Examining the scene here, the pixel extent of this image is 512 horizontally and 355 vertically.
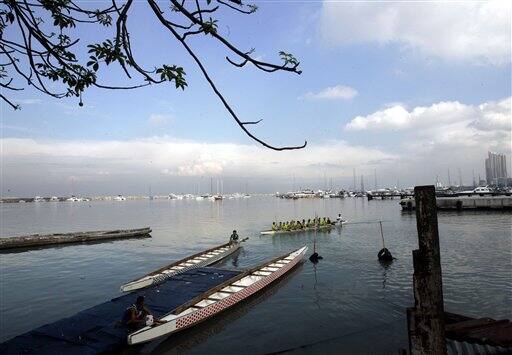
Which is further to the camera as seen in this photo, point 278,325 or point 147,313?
point 278,325

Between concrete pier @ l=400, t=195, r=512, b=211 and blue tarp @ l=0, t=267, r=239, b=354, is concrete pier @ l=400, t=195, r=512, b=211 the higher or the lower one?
the higher one

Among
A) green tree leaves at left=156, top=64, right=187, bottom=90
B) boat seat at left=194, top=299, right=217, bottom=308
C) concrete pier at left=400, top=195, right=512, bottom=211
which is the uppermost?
green tree leaves at left=156, top=64, right=187, bottom=90

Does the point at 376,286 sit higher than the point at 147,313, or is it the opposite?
the point at 147,313

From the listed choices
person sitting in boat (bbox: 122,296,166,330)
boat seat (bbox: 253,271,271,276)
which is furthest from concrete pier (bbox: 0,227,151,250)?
person sitting in boat (bbox: 122,296,166,330)

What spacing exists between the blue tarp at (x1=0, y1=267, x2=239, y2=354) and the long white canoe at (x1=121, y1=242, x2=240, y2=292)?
2.88 m

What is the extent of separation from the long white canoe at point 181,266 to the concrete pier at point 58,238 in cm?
2240

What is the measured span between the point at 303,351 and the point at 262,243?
2890 cm

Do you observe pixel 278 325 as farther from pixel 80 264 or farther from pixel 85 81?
pixel 80 264

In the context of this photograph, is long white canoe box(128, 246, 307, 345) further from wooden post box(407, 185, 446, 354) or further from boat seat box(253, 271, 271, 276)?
wooden post box(407, 185, 446, 354)

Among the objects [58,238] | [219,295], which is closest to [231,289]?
[219,295]

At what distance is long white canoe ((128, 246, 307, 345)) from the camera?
13.9 metres

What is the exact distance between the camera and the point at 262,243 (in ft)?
141

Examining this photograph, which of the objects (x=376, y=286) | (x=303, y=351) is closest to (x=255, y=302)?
(x=303, y=351)

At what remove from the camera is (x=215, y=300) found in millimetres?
17531
